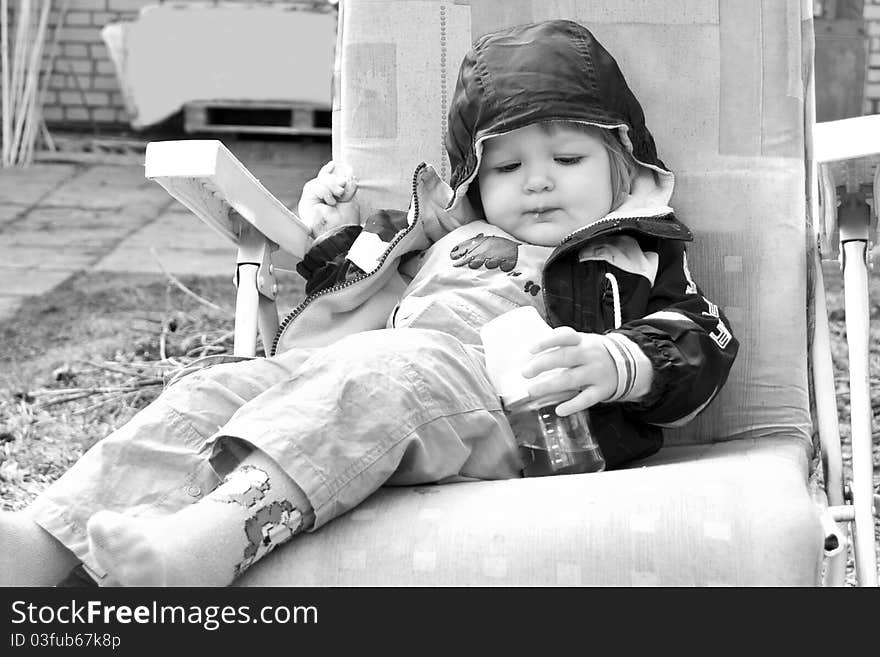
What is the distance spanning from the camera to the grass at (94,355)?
3152mm

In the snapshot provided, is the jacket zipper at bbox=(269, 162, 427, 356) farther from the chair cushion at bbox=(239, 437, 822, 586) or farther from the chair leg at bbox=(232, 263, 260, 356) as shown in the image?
the chair cushion at bbox=(239, 437, 822, 586)

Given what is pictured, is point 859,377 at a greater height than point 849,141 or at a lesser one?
lesser

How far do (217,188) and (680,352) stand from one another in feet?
2.41

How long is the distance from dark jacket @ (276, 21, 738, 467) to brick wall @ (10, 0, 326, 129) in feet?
16.0

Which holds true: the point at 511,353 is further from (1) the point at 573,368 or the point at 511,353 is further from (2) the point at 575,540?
(2) the point at 575,540

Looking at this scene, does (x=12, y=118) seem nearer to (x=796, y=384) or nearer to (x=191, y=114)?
(x=191, y=114)

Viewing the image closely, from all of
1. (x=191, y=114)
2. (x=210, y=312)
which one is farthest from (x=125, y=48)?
(x=210, y=312)

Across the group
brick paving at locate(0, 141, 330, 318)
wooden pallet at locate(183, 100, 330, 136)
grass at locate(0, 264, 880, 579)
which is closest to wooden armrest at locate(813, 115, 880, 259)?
grass at locate(0, 264, 880, 579)

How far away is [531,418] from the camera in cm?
180

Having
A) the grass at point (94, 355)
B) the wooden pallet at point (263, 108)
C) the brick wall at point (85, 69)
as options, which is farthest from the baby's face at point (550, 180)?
the brick wall at point (85, 69)

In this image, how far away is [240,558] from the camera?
1.53 metres

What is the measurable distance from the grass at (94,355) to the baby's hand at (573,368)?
4.52ft

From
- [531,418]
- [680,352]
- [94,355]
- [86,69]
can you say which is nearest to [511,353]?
[531,418]

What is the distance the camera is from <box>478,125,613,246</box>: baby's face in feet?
6.70
